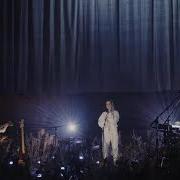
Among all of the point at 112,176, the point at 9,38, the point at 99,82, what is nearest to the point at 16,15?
the point at 9,38

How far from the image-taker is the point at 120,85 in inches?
470

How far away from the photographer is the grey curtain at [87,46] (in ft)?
39.4

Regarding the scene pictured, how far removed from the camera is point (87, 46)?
12.1m

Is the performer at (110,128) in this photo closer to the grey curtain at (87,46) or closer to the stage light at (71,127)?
the stage light at (71,127)

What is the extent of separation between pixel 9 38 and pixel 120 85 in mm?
2901

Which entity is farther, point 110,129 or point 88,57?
point 88,57

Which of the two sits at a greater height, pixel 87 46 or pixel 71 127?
pixel 87 46

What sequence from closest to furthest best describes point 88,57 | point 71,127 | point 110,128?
1. point 110,128
2. point 71,127
3. point 88,57

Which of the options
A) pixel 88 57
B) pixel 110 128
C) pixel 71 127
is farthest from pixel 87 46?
pixel 110 128

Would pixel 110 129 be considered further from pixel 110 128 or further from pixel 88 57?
pixel 88 57

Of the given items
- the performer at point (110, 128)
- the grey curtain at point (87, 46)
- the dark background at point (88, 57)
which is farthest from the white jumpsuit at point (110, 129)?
the grey curtain at point (87, 46)

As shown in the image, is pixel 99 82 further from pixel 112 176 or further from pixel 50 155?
pixel 112 176

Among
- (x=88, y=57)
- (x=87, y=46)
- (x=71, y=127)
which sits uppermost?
(x=87, y=46)

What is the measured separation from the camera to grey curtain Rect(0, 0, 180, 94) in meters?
12.0
